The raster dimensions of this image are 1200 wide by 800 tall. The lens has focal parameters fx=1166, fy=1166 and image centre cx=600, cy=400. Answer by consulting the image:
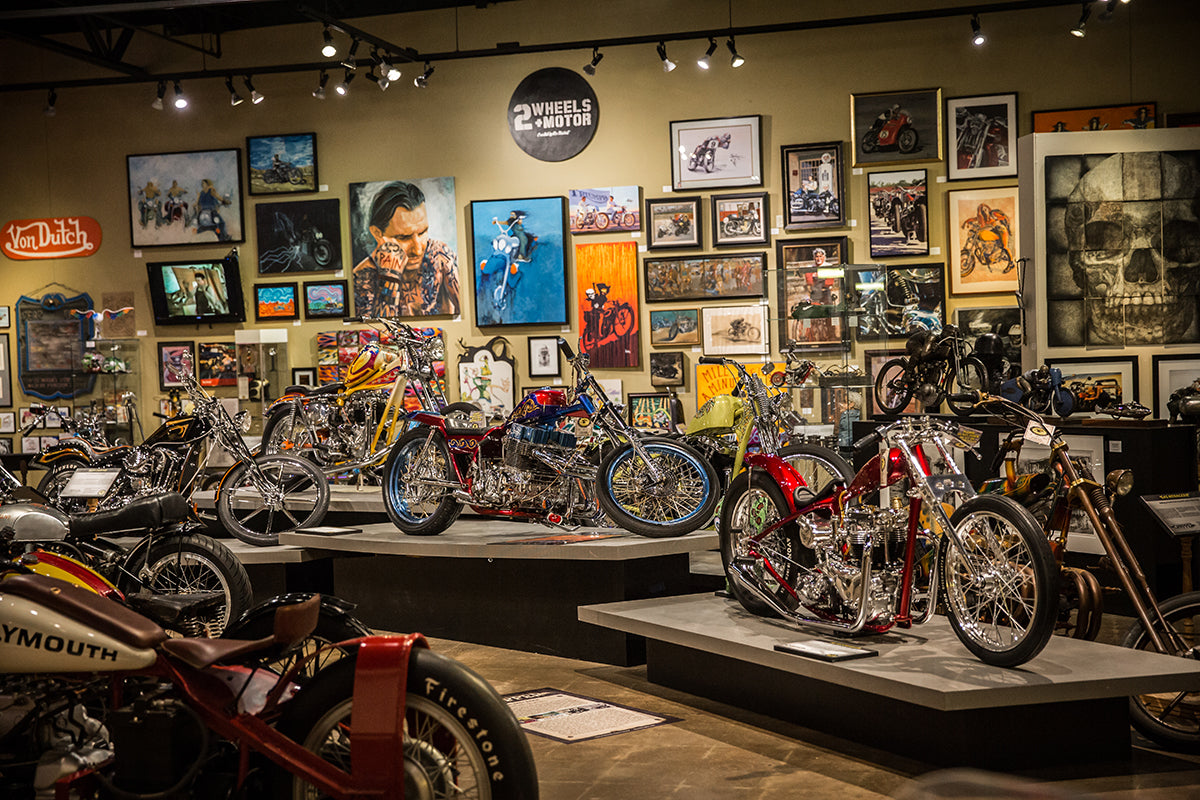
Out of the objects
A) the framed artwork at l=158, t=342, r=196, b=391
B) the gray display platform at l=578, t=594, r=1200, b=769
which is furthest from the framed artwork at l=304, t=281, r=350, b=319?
the gray display platform at l=578, t=594, r=1200, b=769

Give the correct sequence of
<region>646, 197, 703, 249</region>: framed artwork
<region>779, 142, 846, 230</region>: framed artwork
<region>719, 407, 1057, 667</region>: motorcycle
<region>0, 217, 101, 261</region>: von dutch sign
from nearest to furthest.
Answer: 1. <region>719, 407, 1057, 667</region>: motorcycle
2. <region>779, 142, 846, 230</region>: framed artwork
3. <region>646, 197, 703, 249</region>: framed artwork
4. <region>0, 217, 101, 261</region>: von dutch sign

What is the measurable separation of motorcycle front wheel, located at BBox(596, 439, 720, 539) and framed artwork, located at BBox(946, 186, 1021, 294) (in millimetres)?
3923

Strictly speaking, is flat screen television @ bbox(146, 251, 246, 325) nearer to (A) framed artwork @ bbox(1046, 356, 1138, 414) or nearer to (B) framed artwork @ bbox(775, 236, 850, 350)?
(B) framed artwork @ bbox(775, 236, 850, 350)

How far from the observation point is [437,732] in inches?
115

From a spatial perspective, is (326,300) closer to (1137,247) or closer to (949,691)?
(1137,247)

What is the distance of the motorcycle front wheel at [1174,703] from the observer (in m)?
4.28

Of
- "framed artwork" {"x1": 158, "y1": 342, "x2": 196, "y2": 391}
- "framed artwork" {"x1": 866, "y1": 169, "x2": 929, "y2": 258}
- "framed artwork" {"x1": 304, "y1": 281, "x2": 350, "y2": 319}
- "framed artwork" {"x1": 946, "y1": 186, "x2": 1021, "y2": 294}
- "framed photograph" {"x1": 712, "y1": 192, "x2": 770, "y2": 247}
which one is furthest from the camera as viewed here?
"framed artwork" {"x1": 158, "y1": 342, "x2": 196, "y2": 391}

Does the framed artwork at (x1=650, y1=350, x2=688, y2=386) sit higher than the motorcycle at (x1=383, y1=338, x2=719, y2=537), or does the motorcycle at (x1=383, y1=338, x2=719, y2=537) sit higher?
the framed artwork at (x1=650, y1=350, x2=688, y2=386)

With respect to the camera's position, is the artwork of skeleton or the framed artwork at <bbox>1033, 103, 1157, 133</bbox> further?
the framed artwork at <bbox>1033, 103, 1157, 133</bbox>

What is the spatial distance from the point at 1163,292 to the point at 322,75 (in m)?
6.79

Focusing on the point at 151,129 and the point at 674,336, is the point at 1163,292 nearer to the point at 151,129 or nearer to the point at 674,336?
the point at 674,336

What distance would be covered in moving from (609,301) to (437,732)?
728 centimetres

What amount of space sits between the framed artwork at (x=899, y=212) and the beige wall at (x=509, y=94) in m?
0.09

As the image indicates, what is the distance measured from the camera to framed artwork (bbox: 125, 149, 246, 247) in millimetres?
10781
